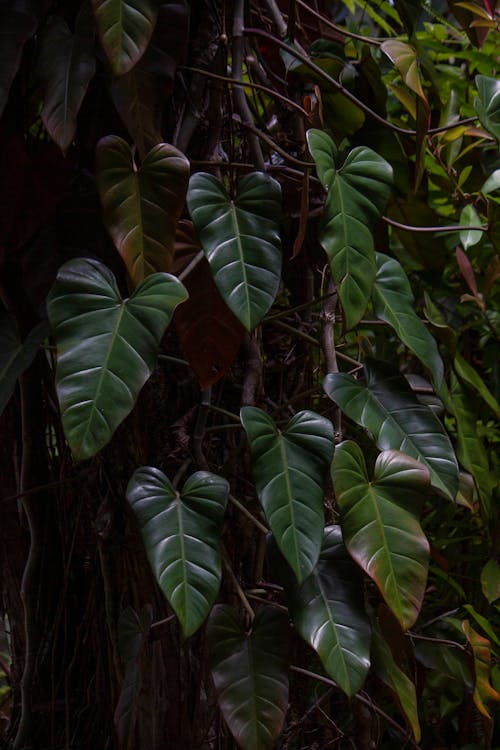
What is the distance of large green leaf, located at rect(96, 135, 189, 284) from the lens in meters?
0.96

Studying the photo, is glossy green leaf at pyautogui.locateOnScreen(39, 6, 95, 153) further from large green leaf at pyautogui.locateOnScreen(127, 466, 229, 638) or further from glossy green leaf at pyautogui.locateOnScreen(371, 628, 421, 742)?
glossy green leaf at pyautogui.locateOnScreen(371, 628, 421, 742)

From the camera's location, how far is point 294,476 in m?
0.90

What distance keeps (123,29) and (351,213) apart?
33 centimetres

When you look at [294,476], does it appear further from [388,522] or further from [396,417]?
[396,417]

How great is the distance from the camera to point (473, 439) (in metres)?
1.40

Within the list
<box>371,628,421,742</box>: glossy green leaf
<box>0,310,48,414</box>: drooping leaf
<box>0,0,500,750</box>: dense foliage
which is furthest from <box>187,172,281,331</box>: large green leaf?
<box>371,628,421,742</box>: glossy green leaf

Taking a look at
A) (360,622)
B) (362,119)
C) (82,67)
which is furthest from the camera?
(362,119)

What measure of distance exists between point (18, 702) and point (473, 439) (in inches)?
35.9

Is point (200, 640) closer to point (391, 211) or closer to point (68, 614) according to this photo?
point (68, 614)

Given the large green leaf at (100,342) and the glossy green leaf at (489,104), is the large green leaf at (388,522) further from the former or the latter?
the glossy green leaf at (489,104)

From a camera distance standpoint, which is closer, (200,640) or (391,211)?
(200,640)

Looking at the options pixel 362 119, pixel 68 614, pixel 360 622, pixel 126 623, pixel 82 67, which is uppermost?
pixel 82 67

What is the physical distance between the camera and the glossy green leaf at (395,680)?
0.93 m

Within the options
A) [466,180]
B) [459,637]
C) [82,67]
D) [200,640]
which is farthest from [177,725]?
[466,180]
